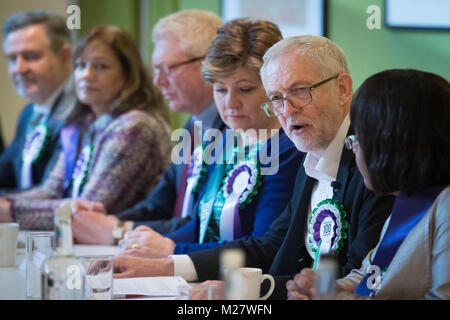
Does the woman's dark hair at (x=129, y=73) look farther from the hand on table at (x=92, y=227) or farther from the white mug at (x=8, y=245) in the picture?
the white mug at (x=8, y=245)

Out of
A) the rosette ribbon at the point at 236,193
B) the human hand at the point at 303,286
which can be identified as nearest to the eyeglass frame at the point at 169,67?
the rosette ribbon at the point at 236,193

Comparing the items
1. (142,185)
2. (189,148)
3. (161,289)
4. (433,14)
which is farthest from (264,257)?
(433,14)

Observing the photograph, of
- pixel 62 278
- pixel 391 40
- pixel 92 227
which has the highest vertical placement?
pixel 391 40

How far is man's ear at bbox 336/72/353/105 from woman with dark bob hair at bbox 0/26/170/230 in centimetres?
147

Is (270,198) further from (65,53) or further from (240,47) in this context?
(65,53)

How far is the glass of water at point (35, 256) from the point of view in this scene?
1.73m

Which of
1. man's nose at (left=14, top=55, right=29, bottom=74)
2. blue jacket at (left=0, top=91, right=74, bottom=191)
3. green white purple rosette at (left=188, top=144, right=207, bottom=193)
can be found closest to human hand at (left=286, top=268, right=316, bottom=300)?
green white purple rosette at (left=188, top=144, right=207, bottom=193)

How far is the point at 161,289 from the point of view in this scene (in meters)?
1.76

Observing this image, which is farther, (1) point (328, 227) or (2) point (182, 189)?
(2) point (182, 189)

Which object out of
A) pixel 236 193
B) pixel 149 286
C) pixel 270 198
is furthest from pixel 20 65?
pixel 149 286

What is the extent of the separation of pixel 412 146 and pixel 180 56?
5.25 feet

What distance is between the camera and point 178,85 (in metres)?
2.84

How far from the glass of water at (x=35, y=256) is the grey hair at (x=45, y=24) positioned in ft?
7.52

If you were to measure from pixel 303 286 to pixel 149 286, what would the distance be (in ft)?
1.58
